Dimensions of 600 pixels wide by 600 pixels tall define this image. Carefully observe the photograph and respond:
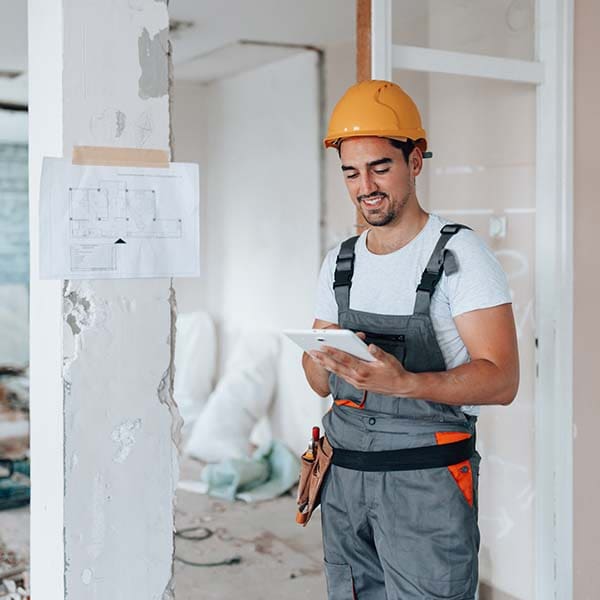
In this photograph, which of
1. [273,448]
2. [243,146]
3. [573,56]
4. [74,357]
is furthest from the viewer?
[243,146]

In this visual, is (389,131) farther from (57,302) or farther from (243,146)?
(243,146)

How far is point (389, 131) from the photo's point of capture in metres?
2.03

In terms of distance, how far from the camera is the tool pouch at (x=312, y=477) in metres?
2.14

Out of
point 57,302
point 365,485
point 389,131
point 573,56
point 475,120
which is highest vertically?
point 573,56

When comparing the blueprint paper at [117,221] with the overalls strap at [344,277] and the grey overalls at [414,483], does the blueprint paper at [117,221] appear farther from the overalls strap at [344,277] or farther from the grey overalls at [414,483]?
the grey overalls at [414,483]

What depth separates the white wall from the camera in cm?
577

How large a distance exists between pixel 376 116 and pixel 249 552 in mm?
2699

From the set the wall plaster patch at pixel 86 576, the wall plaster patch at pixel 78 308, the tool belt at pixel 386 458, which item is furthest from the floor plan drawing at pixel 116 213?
the wall plaster patch at pixel 86 576

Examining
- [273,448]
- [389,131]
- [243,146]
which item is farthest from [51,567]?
[243,146]

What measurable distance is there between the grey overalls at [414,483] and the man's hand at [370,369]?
0.58 ft

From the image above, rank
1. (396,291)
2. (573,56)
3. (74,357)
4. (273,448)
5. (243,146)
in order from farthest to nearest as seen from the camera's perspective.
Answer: (243,146)
(273,448)
(573,56)
(396,291)
(74,357)

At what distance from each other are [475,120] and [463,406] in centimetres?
144

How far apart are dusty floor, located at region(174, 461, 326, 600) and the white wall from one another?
0.93 m

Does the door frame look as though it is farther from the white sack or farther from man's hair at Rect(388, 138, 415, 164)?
the white sack
